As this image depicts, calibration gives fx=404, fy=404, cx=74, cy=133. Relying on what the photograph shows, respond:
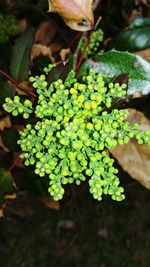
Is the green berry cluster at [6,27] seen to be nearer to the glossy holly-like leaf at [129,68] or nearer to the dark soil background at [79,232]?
the glossy holly-like leaf at [129,68]

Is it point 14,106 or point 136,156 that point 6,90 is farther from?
point 136,156

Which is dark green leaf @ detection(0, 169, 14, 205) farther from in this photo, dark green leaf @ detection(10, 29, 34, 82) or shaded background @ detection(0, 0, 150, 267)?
shaded background @ detection(0, 0, 150, 267)

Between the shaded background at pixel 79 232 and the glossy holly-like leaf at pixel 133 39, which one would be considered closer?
the glossy holly-like leaf at pixel 133 39

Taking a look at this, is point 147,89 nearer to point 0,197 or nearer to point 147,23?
point 147,23

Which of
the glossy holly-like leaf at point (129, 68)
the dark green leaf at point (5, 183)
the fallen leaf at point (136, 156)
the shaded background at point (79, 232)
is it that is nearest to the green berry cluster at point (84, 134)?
the glossy holly-like leaf at point (129, 68)

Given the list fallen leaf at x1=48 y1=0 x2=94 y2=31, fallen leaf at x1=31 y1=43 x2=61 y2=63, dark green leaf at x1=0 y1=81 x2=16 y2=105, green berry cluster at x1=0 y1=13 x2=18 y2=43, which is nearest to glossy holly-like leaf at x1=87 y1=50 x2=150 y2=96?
fallen leaf at x1=48 y1=0 x2=94 y2=31
